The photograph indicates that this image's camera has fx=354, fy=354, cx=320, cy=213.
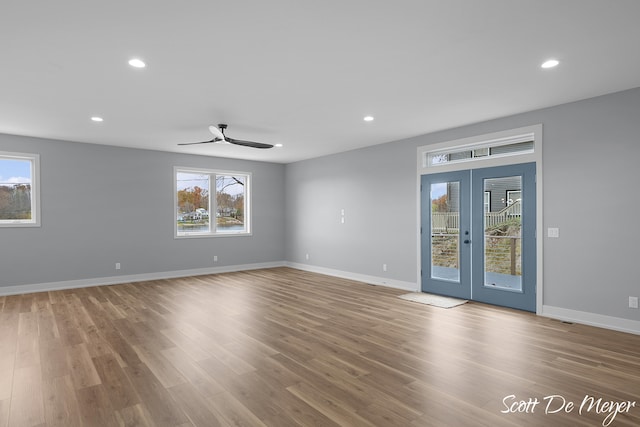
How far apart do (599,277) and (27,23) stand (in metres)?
6.25

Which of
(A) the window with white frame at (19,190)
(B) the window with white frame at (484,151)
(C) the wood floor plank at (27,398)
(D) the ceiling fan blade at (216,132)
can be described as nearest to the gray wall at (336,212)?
(A) the window with white frame at (19,190)

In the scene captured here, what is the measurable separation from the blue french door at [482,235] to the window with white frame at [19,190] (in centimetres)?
702

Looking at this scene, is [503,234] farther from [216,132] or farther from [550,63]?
[216,132]

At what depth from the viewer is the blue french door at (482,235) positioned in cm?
500

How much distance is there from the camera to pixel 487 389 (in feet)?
8.91

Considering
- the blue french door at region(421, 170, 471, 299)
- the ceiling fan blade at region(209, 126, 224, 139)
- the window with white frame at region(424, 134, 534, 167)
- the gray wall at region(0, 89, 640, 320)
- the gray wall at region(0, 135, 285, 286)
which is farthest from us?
the gray wall at region(0, 135, 285, 286)

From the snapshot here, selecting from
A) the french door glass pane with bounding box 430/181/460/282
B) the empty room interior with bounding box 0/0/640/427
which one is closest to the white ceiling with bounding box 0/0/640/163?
the empty room interior with bounding box 0/0/640/427

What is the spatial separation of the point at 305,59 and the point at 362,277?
5.05 metres

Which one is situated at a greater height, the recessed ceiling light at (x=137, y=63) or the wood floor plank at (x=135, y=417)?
the recessed ceiling light at (x=137, y=63)

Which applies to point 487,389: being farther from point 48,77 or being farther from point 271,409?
point 48,77

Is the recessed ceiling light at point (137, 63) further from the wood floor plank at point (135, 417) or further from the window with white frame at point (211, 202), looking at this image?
the window with white frame at point (211, 202)

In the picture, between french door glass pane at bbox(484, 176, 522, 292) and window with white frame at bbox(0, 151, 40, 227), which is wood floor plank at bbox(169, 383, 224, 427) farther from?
window with white frame at bbox(0, 151, 40, 227)

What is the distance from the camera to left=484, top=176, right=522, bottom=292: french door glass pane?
5.09m

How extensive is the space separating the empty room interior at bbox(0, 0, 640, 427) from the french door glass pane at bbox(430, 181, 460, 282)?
0.04 m
